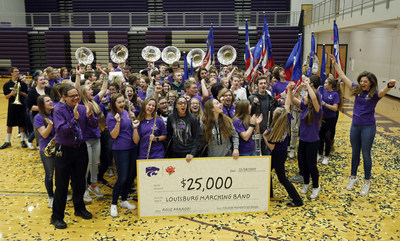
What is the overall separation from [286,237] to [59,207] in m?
2.91

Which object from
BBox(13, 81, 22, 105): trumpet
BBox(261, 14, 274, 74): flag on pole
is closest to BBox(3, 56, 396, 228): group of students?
BBox(261, 14, 274, 74): flag on pole

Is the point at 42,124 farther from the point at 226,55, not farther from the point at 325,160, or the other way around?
the point at 226,55

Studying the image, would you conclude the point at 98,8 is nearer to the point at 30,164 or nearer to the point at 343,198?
the point at 30,164

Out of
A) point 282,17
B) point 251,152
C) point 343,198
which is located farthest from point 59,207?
point 282,17

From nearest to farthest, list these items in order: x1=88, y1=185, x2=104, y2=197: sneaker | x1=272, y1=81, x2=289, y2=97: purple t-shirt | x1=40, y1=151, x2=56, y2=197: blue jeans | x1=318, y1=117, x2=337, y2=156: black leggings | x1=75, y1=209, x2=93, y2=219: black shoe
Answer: x1=75, y1=209, x2=93, y2=219: black shoe → x1=40, y1=151, x2=56, y2=197: blue jeans → x1=88, y1=185, x2=104, y2=197: sneaker → x1=318, y1=117, x2=337, y2=156: black leggings → x1=272, y1=81, x2=289, y2=97: purple t-shirt

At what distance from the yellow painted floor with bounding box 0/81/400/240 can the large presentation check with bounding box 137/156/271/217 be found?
14cm

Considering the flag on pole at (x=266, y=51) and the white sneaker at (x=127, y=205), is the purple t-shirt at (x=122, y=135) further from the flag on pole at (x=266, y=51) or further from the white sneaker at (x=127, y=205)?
the flag on pole at (x=266, y=51)

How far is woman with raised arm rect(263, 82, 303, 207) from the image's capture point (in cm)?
456

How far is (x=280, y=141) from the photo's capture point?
461 centimetres

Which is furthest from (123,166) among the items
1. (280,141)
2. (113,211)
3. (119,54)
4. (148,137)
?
(119,54)

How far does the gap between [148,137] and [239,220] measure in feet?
5.48

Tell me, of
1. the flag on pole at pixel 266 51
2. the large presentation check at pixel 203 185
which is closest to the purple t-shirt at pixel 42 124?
the large presentation check at pixel 203 185

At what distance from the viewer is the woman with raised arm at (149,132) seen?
15.0 ft

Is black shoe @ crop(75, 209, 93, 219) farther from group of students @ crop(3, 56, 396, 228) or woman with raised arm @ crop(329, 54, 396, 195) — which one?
woman with raised arm @ crop(329, 54, 396, 195)
